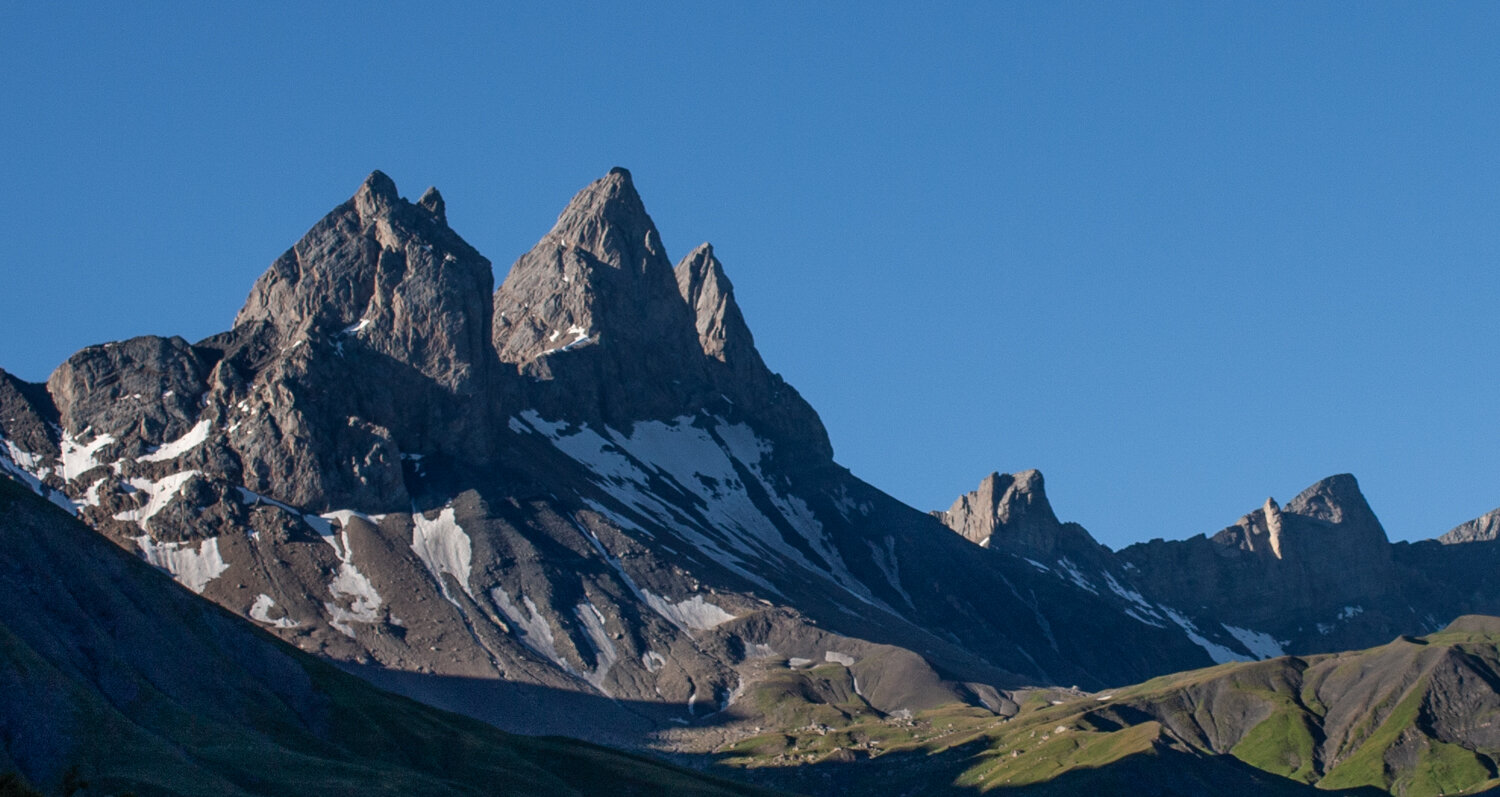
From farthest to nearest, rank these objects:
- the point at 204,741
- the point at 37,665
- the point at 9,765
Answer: the point at 204,741 < the point at 37,665 < the point at 9,765

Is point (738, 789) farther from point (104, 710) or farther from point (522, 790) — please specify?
point (104, 710)

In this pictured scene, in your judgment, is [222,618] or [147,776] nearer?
[147,776]

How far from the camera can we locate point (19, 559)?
161 m

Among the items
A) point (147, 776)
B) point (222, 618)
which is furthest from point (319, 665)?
point (147, 776)

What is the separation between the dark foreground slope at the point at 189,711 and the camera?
13038cm

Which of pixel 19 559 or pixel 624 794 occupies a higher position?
pixel 19 559

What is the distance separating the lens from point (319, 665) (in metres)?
186

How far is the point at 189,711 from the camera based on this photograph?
15162 centimetres

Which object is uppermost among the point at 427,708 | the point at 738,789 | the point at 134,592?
the point at 134,592

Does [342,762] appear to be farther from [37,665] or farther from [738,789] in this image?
[738,789]

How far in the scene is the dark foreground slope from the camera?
13038 cm

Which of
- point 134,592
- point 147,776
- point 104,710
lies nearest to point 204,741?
point 104,710

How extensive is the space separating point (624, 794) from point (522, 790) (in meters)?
14.7

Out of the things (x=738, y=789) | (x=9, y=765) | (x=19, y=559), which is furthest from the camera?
(x=738, y=789)
